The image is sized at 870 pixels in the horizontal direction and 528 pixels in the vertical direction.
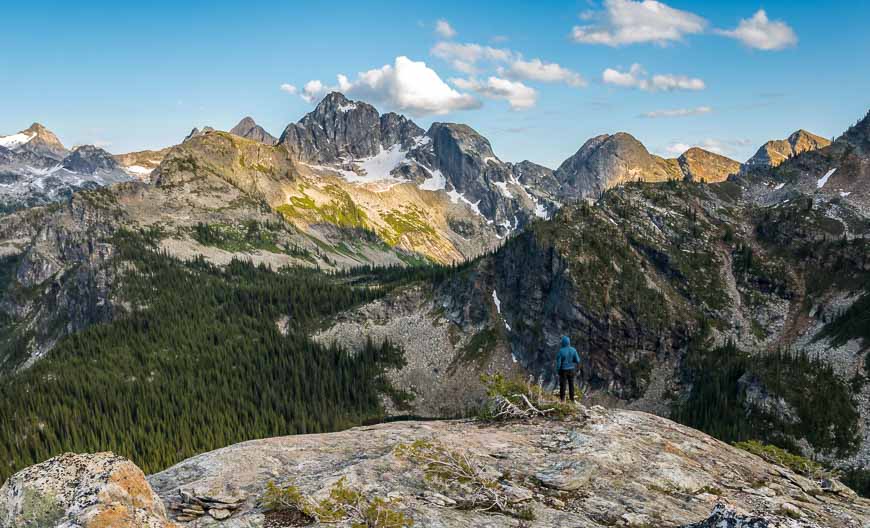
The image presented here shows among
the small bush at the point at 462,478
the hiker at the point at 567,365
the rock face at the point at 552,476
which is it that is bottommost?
the rock face at the point at 552,476

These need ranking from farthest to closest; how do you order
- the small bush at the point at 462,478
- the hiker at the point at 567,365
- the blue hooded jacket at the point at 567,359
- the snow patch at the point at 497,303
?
the snow patch at the point at 497,303 < the blue hooded jacket at the point at 567,359 < the hiker at the point at 567,365 < the small bush at the point at 462,478

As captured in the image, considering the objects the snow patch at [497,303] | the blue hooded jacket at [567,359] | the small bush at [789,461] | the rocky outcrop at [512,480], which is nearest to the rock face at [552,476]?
the rocky outcrop at [512,480]

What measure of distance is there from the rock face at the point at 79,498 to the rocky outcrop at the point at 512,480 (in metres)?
0.03

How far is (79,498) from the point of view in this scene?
10.8 meters

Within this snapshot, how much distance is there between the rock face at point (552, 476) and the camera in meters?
15.0

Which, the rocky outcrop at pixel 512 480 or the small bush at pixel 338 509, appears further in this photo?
the small bush at pixel 338 509

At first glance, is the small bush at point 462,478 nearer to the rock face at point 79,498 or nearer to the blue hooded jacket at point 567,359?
the rock face at point 79,498

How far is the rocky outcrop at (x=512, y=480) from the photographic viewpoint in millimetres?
11414

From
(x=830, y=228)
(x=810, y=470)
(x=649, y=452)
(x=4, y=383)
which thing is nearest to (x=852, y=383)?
(x=830, y=228)

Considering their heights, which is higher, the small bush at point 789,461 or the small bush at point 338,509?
the small bush at point 338,509

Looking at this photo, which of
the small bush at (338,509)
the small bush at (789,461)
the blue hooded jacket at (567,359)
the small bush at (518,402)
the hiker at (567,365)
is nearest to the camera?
the small bush at (338,509)

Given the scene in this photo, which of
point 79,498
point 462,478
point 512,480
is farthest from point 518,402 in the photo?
point 79,498

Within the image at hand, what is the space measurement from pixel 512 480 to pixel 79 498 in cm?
1198

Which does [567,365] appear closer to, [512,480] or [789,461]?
[512,480]
